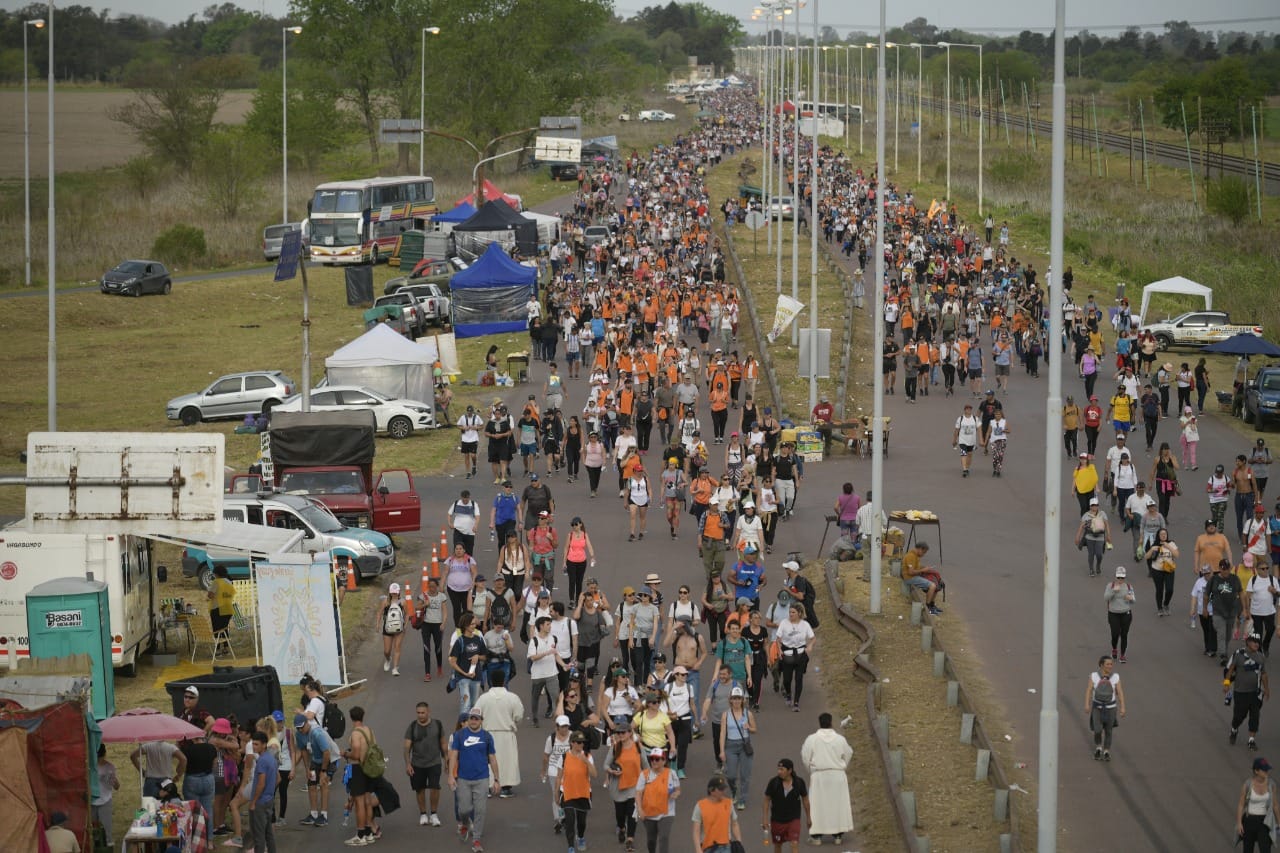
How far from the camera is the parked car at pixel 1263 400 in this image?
120 feet

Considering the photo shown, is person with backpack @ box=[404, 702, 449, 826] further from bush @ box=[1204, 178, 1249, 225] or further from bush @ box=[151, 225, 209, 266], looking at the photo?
bush @ box=[1204, 178, 1249, 225]

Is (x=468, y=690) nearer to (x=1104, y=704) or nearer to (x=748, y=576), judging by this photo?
(x=748, y=576)

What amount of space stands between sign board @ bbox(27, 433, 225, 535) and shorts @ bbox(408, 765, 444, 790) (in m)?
5.13

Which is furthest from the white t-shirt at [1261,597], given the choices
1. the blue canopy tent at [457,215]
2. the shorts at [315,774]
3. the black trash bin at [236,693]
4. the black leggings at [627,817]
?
the blue canopy tent at [457,215]

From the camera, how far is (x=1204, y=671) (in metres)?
20.9

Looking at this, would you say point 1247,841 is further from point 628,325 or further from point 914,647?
point 628,325

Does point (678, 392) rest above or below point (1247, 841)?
above

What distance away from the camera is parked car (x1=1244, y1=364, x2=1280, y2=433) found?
36.6m

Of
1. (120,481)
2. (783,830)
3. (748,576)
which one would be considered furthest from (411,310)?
(783,830)

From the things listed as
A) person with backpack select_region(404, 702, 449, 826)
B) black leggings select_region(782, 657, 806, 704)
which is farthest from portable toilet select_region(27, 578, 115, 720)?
black leggings select_region(782, 657, 806, 704)

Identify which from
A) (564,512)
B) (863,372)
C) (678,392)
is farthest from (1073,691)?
(863,372)

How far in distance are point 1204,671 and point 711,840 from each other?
959 cm

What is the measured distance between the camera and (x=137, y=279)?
62031 millimetres

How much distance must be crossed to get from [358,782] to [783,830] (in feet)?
13.4
